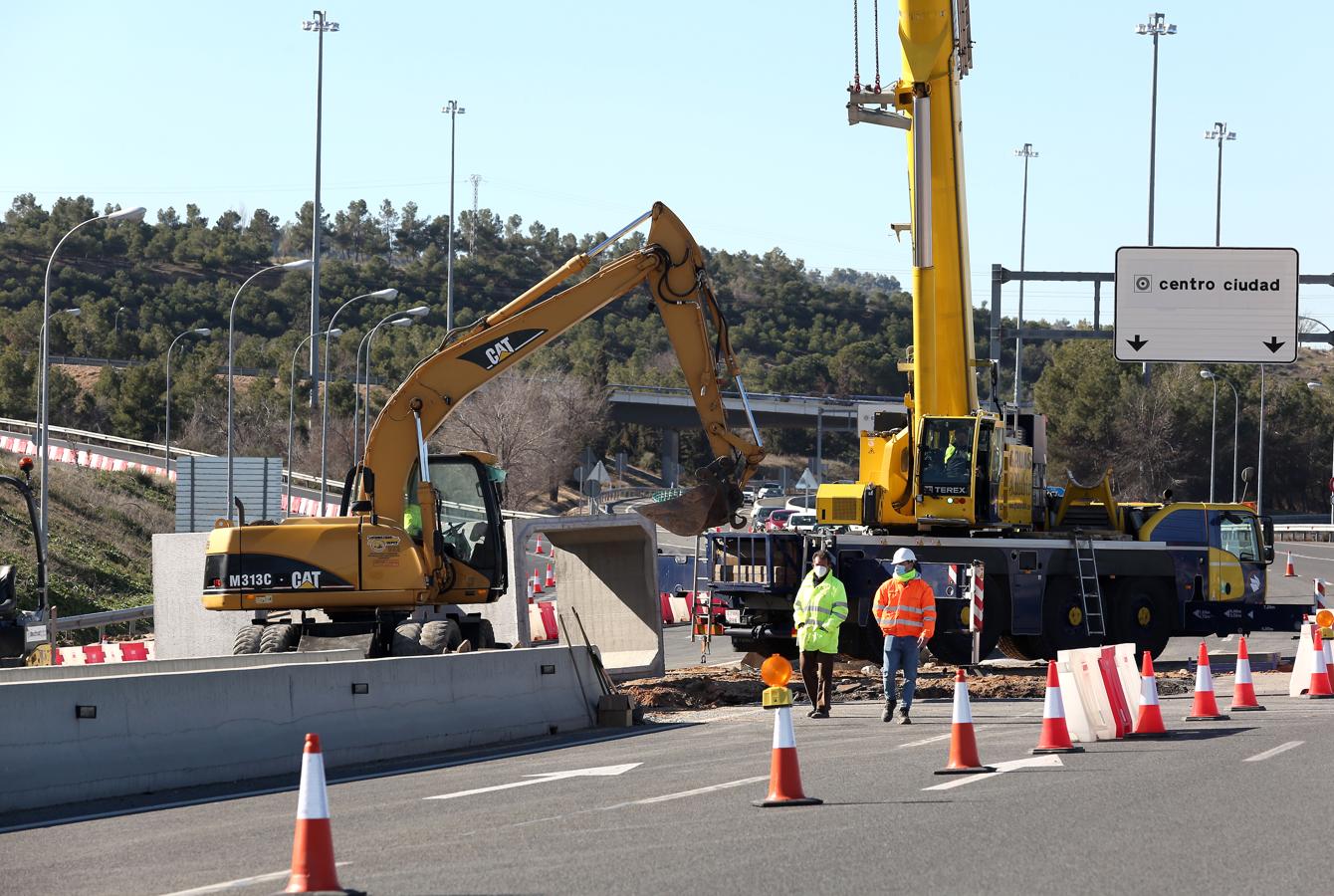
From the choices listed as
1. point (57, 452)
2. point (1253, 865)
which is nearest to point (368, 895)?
point (1253, 865)

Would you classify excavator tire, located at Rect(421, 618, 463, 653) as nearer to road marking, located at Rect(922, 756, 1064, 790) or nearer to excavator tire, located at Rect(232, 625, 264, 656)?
excavator tire, located at Rect(232, 625, 264, 656)

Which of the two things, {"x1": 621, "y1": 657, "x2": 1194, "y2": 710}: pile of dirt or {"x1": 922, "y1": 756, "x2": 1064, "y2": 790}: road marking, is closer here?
{"x1": 922, "y1": 756, "x2": 1064, "y2": 790}: road marking

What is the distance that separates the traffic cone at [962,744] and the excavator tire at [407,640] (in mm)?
7402

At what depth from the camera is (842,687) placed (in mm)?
22453

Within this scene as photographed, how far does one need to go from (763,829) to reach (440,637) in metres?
9.08

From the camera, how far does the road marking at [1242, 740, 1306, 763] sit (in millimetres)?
13671

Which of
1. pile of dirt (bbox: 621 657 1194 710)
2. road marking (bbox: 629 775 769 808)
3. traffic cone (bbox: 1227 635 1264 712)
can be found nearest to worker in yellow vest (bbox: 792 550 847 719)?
pile of dirt (bbox: 621 657 1194 710)

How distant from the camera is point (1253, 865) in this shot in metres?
9.10

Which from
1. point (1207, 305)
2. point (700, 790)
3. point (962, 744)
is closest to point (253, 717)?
point (700, 790)

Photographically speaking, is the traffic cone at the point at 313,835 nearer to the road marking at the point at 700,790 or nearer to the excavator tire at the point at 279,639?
the road marking at the point at 700,790

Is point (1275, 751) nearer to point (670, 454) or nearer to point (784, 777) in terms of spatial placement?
point (784, 777)

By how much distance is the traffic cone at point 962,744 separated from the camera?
13.1 metres

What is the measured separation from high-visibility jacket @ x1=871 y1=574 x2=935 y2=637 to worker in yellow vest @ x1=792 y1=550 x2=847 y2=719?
71 cm

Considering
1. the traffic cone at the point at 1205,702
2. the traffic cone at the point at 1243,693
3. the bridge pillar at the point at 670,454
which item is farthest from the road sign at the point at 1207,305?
the bridge pillar at the point at 670,454
